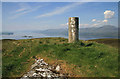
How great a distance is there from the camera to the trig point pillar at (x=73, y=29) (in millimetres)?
20031

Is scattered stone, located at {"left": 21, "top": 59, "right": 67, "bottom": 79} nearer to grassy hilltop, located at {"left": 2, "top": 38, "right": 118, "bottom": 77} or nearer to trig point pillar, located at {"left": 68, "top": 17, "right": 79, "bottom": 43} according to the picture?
grassy hilltop, located at {"left": 2, "top": 38, "right": 118, "bottom": 77}

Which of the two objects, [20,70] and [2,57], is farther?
[2,57]

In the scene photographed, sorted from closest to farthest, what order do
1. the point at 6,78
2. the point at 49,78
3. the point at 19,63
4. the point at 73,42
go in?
1. the point at 49,78
2. the point at 6,78
3. the point at 19,63
4. the point at 73,42

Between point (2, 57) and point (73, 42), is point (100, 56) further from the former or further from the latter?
point (2, 57)

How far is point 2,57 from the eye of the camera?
17.6 metres

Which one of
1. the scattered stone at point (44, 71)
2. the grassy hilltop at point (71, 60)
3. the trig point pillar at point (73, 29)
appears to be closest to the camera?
the scattered stone at point (44, 71)

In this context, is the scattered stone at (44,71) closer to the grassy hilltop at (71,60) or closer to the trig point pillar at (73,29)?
the grassy hilltop at (71,60)

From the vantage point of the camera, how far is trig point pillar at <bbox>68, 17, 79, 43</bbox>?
20031mm

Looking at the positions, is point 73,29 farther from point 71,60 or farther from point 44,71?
point 44,71

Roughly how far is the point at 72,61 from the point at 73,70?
1682 millimetres

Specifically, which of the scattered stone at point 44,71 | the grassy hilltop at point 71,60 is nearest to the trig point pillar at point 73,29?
the grassy hilltop at point 71,60

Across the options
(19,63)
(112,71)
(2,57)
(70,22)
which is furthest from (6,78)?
(70,22)

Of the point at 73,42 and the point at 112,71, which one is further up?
the point at 73,42

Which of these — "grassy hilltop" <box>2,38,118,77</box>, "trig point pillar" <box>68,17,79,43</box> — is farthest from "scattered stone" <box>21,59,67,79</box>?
"trig point pillar" <box>68,17,79,43</box>
